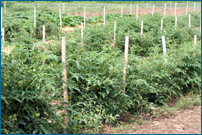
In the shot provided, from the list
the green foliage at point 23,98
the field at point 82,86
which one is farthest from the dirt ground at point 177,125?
the green foliage at point 23,98

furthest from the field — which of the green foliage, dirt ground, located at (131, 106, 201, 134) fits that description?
dirt ground, located at (131, 106, 201, 134)

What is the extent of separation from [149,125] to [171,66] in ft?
6.70

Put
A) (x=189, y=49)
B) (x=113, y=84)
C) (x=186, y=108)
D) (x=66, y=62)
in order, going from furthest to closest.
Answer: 1. (x=189, y=49)
2. (x=186, y=108)
3. (x=113, y=84)
4. (x=66, y=62)

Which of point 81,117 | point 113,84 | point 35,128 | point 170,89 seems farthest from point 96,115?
point 170,89

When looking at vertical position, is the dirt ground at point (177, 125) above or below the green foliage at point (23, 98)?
below

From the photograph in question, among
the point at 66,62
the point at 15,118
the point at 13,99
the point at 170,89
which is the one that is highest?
the point at 66,62

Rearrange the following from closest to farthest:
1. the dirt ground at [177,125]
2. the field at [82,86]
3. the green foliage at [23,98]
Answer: the green foliage at [23,98]
the field at [82,86]
the dirt ground at [177,125]

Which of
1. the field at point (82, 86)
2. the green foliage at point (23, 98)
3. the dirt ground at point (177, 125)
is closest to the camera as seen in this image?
the green foliage at point (23, 98)

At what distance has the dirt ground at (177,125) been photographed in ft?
14.0

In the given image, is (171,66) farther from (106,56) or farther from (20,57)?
(20,57)

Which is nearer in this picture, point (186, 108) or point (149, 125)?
point (149, 125)

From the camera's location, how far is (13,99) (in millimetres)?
2992

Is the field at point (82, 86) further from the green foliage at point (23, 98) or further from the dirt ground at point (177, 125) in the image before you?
the dirt ground at point (177, 125)

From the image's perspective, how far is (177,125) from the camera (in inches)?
180
